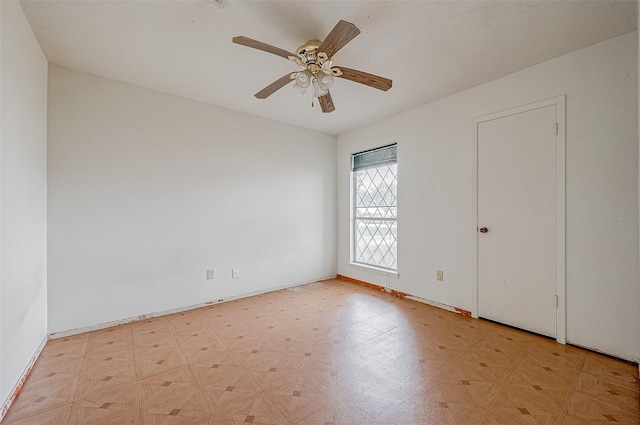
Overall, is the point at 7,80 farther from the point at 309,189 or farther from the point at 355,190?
the point at 355,190

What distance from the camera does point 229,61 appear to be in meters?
2.37

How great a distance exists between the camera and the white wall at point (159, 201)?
249 cm

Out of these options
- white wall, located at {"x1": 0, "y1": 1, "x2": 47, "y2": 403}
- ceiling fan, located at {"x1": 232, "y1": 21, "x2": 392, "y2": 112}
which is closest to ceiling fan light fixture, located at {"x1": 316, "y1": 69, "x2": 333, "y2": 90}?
ceiling fan, located at {"x1": 232, "y1": 21, "x2": 392, "y2": 112}

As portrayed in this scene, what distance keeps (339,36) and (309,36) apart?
21.7 inches

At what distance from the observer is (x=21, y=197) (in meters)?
1.83

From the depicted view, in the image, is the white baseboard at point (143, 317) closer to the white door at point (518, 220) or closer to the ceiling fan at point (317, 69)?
the ceiling fan at point (317, 69)

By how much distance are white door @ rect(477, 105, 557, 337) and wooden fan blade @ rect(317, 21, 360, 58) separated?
192cm

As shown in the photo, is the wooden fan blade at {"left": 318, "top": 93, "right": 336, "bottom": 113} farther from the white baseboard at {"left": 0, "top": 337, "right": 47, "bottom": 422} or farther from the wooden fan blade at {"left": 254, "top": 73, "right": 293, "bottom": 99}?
the white baseboard at {"left": 0, "top": 337, "right": 47, "bottom": 422}

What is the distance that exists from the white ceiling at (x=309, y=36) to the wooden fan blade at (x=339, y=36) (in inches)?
10.6

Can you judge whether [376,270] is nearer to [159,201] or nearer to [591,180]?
[591,180]

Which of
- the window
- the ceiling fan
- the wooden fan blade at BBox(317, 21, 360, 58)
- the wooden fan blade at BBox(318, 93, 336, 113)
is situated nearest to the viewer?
the wooden fan blade at BBox(317, 21, 360, 58)

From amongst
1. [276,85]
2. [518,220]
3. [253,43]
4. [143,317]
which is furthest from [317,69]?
[143,317]

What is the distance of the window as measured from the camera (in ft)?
12.6

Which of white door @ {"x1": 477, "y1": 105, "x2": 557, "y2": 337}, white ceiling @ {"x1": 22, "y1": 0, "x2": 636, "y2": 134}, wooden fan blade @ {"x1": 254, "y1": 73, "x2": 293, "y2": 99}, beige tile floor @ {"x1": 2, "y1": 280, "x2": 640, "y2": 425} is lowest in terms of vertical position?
beige tile floor @ {"x1": 2, "y1": 280, "x2": 640, "y2": 425}
